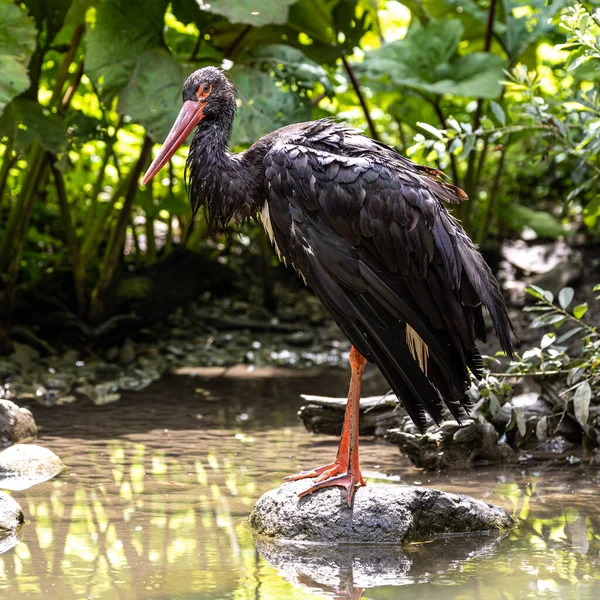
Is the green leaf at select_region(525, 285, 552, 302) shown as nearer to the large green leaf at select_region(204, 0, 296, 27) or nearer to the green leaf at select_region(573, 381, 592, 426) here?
the green leaf at select_region(573, 381, 592, 426)

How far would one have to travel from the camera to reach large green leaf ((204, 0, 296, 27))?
20.4 feet

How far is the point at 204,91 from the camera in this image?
4.79 m

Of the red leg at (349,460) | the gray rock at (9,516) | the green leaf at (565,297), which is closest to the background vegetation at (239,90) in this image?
the green leaf at (565,297)

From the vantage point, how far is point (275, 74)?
6.94m

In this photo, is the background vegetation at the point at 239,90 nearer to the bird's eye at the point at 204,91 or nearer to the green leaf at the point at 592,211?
the green leaf at the point at 592,211

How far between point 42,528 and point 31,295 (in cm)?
415

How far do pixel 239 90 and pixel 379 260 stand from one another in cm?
292

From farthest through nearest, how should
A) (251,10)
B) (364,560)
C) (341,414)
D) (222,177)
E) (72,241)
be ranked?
(72,241), (251,10), (341,414), (222,177), (364,560)

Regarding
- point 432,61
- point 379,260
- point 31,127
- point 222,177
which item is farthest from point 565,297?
point 31,127

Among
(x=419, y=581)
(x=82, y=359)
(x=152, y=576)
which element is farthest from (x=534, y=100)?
(x=82, y=359)

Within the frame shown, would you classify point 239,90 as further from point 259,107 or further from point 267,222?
point 267,222

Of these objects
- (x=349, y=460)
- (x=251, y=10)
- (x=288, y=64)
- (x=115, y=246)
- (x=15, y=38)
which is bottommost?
(x=349, y=460)

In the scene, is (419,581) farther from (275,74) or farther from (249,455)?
(275,74)

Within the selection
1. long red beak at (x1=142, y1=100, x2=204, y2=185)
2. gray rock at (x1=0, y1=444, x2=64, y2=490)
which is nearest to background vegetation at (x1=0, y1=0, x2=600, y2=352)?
long red beak at (x1=142, y1=100, x2=204, y2=185)
